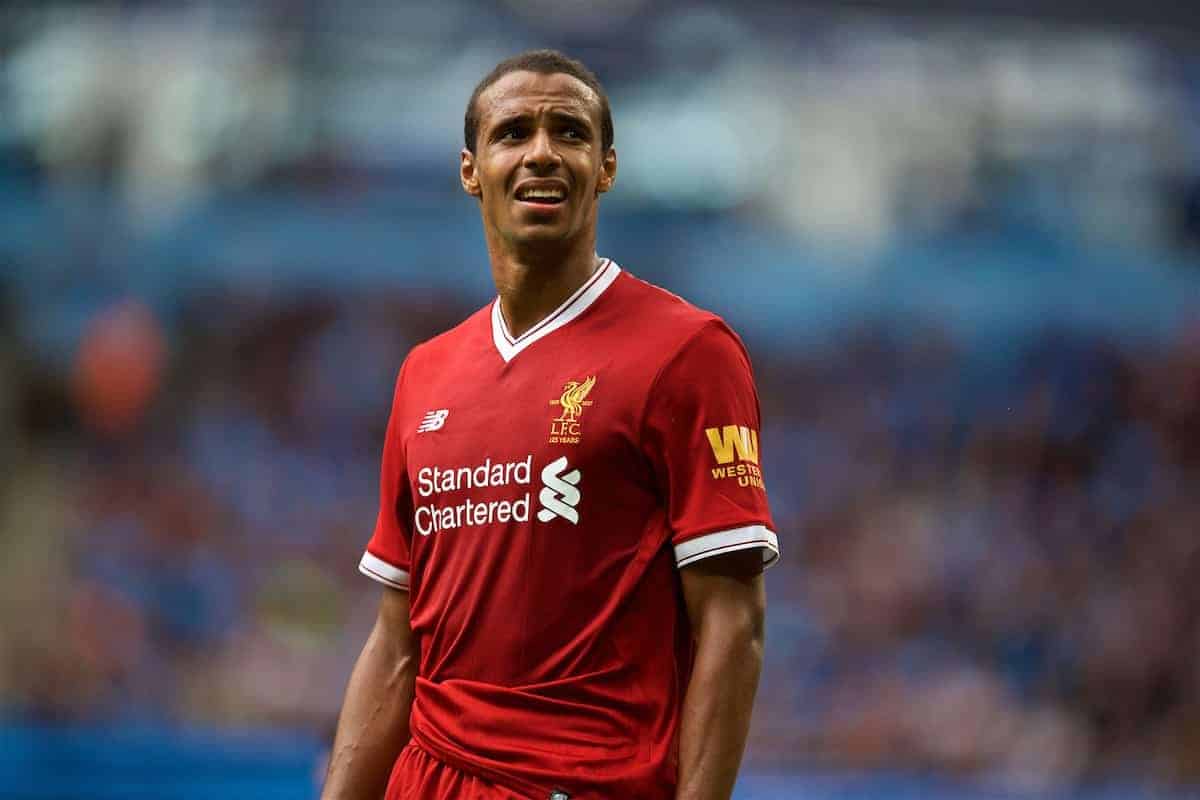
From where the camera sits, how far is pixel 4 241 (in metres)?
10.6

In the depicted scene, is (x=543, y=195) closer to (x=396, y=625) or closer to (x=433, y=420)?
(x=433, y=420)

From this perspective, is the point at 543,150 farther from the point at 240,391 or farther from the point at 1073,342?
the point at 1073,342

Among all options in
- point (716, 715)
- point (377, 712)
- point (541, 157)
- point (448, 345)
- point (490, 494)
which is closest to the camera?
point (716, 715)

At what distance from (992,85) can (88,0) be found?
6.03 metres

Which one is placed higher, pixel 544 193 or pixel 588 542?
pixel 544 193

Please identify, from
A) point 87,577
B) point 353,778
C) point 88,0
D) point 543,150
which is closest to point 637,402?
point 543,150

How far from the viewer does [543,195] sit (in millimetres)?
3217

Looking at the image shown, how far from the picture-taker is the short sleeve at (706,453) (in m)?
2.89

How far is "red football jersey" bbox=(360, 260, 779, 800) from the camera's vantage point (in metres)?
2.89

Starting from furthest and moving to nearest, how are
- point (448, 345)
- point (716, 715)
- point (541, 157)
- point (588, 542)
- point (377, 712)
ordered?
point (448, 345), point (377, 712), point (541, 157), point (588, 542), point (716, 715)

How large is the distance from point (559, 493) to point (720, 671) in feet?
1.42

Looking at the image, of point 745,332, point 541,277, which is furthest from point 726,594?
point 745,332

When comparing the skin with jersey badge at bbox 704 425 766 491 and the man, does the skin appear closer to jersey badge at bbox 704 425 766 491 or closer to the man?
the man

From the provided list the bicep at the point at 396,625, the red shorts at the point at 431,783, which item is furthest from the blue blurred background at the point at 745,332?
the red shorts at the point at 431,783
